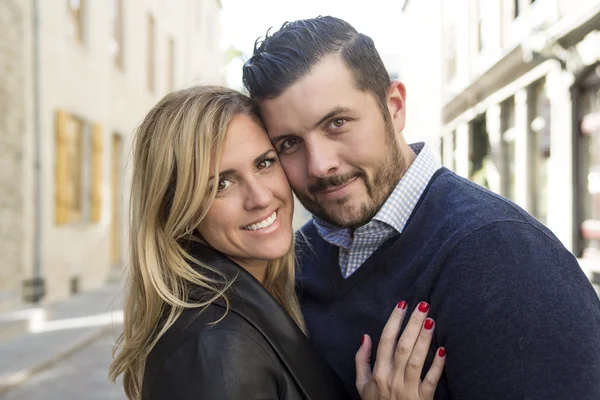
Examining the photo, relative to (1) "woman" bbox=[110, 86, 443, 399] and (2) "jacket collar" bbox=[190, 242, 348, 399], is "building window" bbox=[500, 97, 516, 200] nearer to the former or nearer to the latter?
(1) "woman" bbox=[110, 86, 443, 399]

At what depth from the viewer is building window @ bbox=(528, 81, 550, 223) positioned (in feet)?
35.8

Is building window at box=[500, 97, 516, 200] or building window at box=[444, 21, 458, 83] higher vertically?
building window at box=[444, 21, 458, 83]

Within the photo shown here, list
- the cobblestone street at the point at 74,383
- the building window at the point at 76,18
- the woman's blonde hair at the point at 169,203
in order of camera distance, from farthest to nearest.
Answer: the building window at the point at 76,18 < the cobblestone street at the point at 74,383 < the woman's blonde hair at the point at 169,203

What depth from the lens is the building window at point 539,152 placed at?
10914mm

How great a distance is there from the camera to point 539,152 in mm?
11453

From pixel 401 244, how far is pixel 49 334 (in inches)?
299

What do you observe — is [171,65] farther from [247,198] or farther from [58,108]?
[247,198]

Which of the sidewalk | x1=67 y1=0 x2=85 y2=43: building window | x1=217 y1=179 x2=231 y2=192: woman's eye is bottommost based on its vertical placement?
the sidewalk

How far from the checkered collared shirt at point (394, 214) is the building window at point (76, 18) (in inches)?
434

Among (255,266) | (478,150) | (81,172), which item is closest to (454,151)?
(478,150)

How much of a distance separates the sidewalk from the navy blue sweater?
4.74 meters

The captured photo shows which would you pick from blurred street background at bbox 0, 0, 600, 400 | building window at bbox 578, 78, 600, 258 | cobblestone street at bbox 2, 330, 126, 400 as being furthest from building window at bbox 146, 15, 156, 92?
building window at bbox 578, 78, 600, 258

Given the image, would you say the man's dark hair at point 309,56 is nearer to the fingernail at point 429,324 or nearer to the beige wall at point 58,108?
the fingernail at point 429,324

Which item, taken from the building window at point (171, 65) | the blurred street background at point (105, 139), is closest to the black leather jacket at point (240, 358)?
the blurred street background at point (105, 139)
